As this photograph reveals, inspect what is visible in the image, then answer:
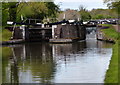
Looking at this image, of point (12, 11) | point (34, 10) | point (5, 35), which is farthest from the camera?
point (34, 10)

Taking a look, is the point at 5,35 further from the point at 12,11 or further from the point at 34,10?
the point at 34,10

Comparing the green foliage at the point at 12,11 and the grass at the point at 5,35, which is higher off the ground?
the green foliage at the point at 12,11

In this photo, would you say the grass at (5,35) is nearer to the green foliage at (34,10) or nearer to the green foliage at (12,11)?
the green foliage at (34,10)

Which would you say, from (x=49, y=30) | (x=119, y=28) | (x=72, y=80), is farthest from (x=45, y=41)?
(x=72, y=80)

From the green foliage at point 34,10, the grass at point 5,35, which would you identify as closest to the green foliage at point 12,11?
the green foliage at point 34,10

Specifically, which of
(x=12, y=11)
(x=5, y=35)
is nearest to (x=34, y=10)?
(x=12, y=11)

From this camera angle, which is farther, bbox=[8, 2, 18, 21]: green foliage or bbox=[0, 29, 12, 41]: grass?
bbox=[8, 2, 18, 21]: green foliage

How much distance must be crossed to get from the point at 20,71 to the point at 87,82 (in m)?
7.61

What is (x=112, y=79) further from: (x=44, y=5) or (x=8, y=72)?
(x=44, y=5)

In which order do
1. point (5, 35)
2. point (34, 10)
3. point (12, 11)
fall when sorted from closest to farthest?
point (5, 35), point (12, 11), point (34, 10)

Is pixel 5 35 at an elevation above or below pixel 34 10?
below

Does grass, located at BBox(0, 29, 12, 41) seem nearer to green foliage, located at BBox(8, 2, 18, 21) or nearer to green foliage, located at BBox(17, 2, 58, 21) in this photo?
green foliage, located at BBox(17, 2, 58, 21)

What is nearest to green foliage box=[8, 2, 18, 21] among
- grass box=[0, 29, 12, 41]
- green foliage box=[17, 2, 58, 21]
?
green foliage box=[17, 2, 58, 21]

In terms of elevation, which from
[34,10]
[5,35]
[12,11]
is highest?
[34,10]
